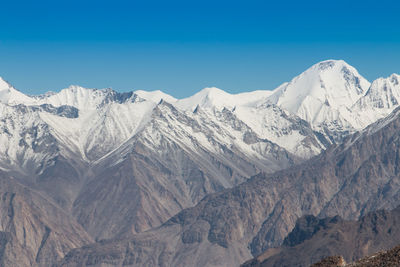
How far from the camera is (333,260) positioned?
74438 millimetres

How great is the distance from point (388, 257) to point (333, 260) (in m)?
5.26

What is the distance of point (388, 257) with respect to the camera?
7062cm

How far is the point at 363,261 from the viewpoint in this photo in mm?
74375

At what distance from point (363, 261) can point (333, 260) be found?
2.34 m

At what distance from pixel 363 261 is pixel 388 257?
4.02 meters
